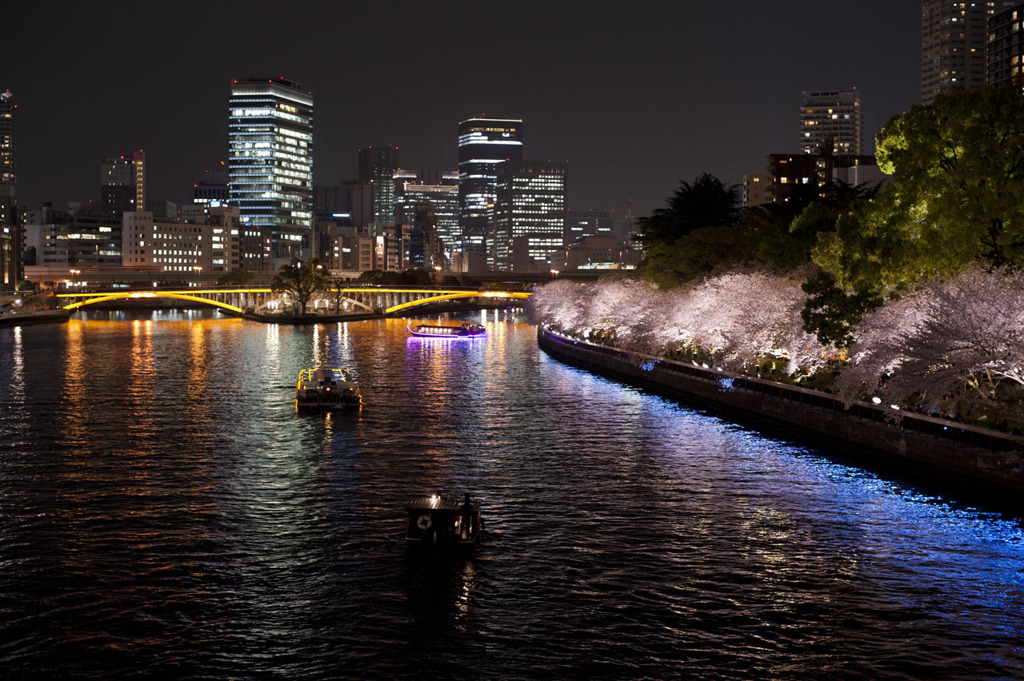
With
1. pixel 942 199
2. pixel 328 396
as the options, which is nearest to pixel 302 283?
pixel 328 396

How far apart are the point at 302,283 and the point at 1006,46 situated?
404ft

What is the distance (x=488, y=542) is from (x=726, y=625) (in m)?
8.46

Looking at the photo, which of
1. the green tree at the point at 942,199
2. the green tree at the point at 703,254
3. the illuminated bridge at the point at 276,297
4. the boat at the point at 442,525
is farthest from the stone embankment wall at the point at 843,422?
the illuminated bridge at the point at 276,297

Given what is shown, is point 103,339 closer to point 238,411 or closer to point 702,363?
point 238,411

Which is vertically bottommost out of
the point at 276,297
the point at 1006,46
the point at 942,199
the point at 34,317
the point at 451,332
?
the point at 451,332

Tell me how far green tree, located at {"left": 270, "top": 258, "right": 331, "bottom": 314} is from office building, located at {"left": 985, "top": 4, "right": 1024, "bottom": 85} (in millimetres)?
114668

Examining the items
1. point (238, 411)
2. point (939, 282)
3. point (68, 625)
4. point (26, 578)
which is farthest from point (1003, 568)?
point (238, 411)

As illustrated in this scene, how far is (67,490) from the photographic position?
35688mm

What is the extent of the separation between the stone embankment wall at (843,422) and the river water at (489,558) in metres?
1.51

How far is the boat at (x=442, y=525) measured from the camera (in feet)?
92.0

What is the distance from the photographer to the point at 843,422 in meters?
43.2

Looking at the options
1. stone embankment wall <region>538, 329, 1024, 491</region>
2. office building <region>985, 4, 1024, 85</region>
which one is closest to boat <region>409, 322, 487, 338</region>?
stone embankment wall <region>538, 329, 1024, 491</region>

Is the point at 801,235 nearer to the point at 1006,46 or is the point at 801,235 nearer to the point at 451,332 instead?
the point at 451,332

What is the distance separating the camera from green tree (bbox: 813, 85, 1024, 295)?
40.3 m
